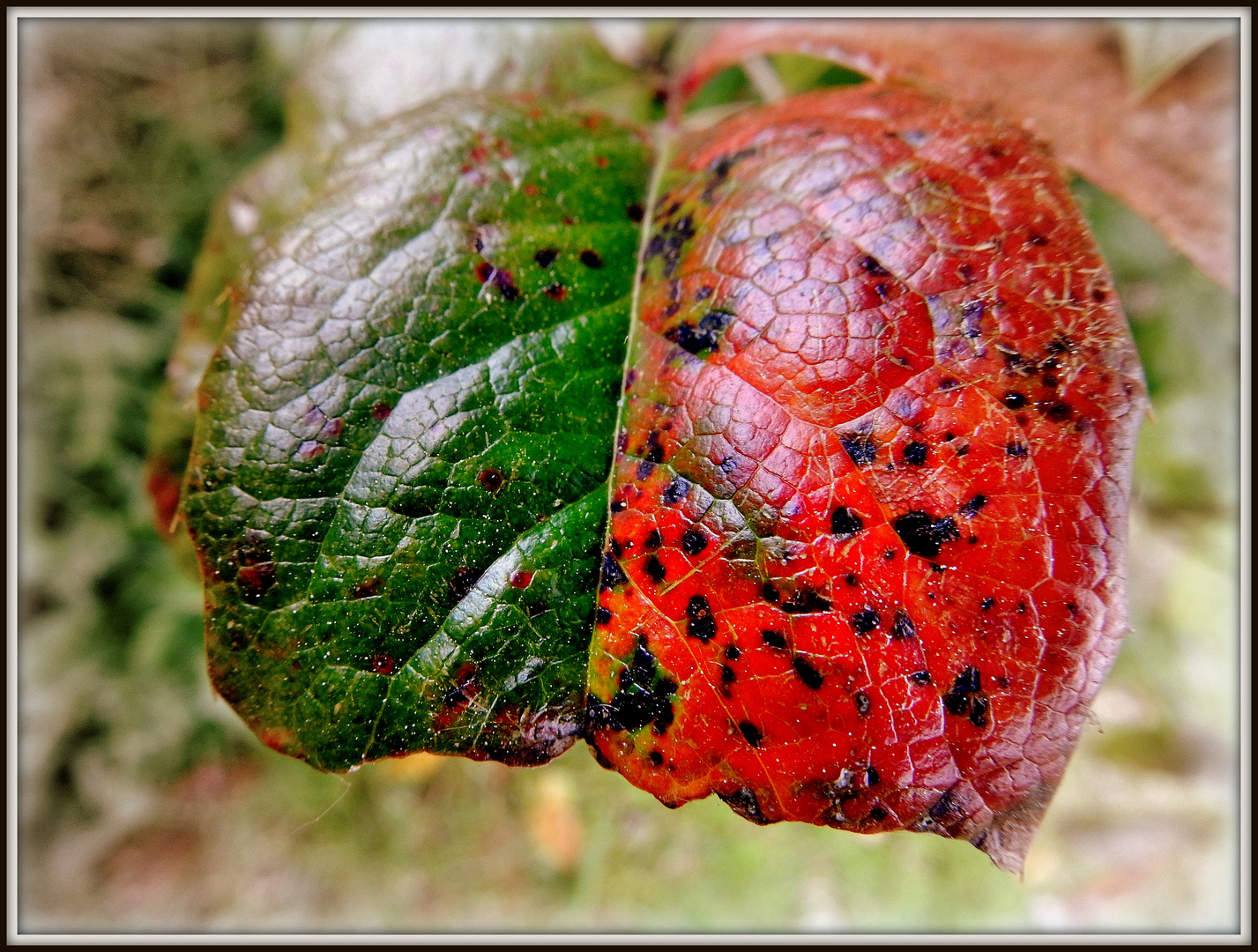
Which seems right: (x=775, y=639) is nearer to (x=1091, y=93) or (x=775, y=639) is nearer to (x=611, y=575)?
(x=611, y=575)

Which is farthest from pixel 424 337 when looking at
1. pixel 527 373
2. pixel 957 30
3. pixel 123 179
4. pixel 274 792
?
pixel 274 792

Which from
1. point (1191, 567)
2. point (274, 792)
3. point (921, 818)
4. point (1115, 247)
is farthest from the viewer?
point (274, 792)

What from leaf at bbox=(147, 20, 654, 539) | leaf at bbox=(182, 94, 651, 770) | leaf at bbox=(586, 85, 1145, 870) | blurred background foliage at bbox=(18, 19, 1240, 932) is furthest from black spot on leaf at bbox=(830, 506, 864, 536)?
blurred background foliage at bbox=(18, 19, 1240, 932)

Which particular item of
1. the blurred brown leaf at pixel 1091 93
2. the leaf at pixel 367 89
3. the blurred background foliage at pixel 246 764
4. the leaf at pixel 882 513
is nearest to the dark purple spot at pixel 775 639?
the leaf at pixel 882 513

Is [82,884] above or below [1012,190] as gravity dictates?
below

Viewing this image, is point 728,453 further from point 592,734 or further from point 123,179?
point 123,179

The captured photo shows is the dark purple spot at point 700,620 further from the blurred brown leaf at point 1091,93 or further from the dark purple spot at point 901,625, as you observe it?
the blurred brown leaf at point 1091,93
